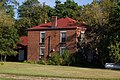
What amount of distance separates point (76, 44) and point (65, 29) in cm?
346

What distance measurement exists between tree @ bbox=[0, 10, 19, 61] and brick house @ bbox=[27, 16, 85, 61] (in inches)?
174

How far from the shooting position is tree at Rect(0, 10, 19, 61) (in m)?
67.4

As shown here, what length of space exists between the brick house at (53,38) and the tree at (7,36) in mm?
4427

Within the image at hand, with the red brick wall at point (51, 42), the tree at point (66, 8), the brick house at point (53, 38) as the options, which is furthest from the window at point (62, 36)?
the tree at point (66, 8)

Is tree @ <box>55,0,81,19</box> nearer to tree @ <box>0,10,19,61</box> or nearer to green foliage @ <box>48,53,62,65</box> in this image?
tree @ <box>0,10,19,61</box>

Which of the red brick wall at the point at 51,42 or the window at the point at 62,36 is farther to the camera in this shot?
the window at the point at 62,36

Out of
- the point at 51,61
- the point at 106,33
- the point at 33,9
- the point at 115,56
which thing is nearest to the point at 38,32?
the point at 51,61

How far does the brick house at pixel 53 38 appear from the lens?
2421 inches

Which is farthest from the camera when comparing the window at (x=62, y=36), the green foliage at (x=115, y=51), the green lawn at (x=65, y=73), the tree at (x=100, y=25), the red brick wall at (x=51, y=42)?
the window at (x=62, y=36)

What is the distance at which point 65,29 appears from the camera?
62188 mm

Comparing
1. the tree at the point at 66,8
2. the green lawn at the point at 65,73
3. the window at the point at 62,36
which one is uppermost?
the tree at the point at 66,8

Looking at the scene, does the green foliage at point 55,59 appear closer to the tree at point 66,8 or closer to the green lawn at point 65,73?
the green lawn at point 65,73

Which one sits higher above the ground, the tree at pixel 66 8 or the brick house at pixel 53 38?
the tree at pixel 66 8

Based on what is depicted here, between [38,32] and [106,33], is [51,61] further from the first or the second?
[106,33]
